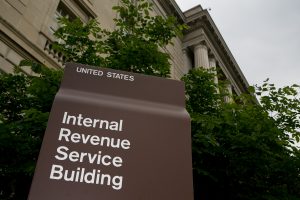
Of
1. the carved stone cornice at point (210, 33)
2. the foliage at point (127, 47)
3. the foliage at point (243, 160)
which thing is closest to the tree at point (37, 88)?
the foliage at point (127, 47)

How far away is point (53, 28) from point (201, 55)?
17541mm

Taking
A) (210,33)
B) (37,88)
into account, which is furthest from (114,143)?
(210,33)

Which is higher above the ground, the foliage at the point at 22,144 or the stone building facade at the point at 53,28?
the stone building facade at the point at 53,28

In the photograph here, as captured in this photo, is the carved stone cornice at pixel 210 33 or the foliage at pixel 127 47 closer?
the foliage at pixel 127 47

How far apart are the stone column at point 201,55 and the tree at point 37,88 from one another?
65.5 ft

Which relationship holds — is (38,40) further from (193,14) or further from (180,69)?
(193,14)

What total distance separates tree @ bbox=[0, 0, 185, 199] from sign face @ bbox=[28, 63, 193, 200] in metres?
3.57

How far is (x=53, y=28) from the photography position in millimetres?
14672

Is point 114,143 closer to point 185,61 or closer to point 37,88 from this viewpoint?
point 37,88

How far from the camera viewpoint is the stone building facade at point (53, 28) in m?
11.6

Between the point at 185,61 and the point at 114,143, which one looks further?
the point at 185,61

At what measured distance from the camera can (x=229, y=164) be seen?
21.6 ft

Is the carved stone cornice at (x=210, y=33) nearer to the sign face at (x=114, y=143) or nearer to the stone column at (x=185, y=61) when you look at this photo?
the stone column at (x=185, y=61)

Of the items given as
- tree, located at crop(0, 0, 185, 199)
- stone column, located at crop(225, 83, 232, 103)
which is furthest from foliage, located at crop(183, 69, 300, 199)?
stone column, located at crop(225, 83, 232, 103)
